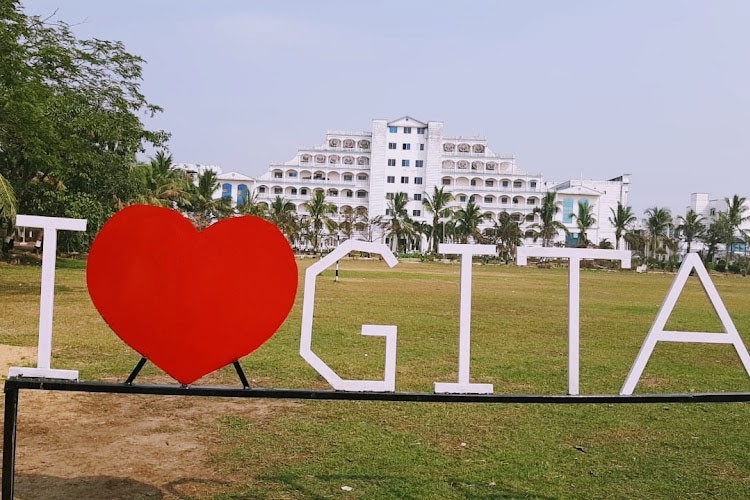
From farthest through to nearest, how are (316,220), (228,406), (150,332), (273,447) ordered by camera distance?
(316,220) → (228,406) → (273,447) → (150,332)

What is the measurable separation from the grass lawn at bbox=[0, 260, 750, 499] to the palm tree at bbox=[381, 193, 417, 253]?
55.9 metres

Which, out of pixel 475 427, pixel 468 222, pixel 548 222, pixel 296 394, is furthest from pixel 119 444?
pixel 548 222

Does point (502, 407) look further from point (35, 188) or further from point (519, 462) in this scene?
point (35, 188)

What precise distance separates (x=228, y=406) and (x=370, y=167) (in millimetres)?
71369

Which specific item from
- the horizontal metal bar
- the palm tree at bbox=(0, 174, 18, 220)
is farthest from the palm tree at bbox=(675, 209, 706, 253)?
the horizontal metal bar

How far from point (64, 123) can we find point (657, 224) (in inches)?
2494

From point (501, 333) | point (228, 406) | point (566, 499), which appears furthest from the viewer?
point (501, 333)

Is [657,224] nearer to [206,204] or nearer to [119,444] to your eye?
[206,204]

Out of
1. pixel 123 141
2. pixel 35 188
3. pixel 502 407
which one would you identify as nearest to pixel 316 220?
pixel 35 188

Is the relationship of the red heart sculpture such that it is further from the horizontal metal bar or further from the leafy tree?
the leafy tree

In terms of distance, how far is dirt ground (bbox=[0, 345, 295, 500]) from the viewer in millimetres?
4125

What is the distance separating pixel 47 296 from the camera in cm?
302

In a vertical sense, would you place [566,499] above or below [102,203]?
below

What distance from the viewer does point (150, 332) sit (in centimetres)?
306
